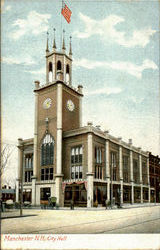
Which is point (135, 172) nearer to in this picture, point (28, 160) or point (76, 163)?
point (76, 163)

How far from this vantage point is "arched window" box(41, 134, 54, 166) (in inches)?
1371

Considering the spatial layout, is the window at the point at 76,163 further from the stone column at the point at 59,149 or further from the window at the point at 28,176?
the window at the point at 28,176

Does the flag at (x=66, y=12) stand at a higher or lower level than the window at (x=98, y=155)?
higher

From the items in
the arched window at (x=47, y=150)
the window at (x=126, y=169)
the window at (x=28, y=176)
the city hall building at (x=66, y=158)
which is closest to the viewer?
the city hall building at (x=66, y=158)

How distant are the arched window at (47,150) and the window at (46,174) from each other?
2.63 ft

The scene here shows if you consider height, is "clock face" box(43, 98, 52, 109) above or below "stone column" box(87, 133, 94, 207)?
above

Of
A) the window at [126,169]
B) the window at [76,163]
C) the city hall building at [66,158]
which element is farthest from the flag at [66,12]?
the window at [126,169]

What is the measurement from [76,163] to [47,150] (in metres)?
4.27

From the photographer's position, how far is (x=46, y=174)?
34906 mm

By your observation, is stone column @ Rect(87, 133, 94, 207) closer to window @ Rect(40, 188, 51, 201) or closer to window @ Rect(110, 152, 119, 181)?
window @ Rect(110, 152, 119, 181)

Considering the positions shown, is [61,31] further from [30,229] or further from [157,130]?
[30,229]

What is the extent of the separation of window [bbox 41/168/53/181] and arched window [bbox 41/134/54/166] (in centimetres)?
80

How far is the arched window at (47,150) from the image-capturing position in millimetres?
34812

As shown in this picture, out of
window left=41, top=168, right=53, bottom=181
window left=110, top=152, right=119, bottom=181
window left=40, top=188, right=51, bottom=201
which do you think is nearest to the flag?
window left=41, top=168, right=53, bottom=181
